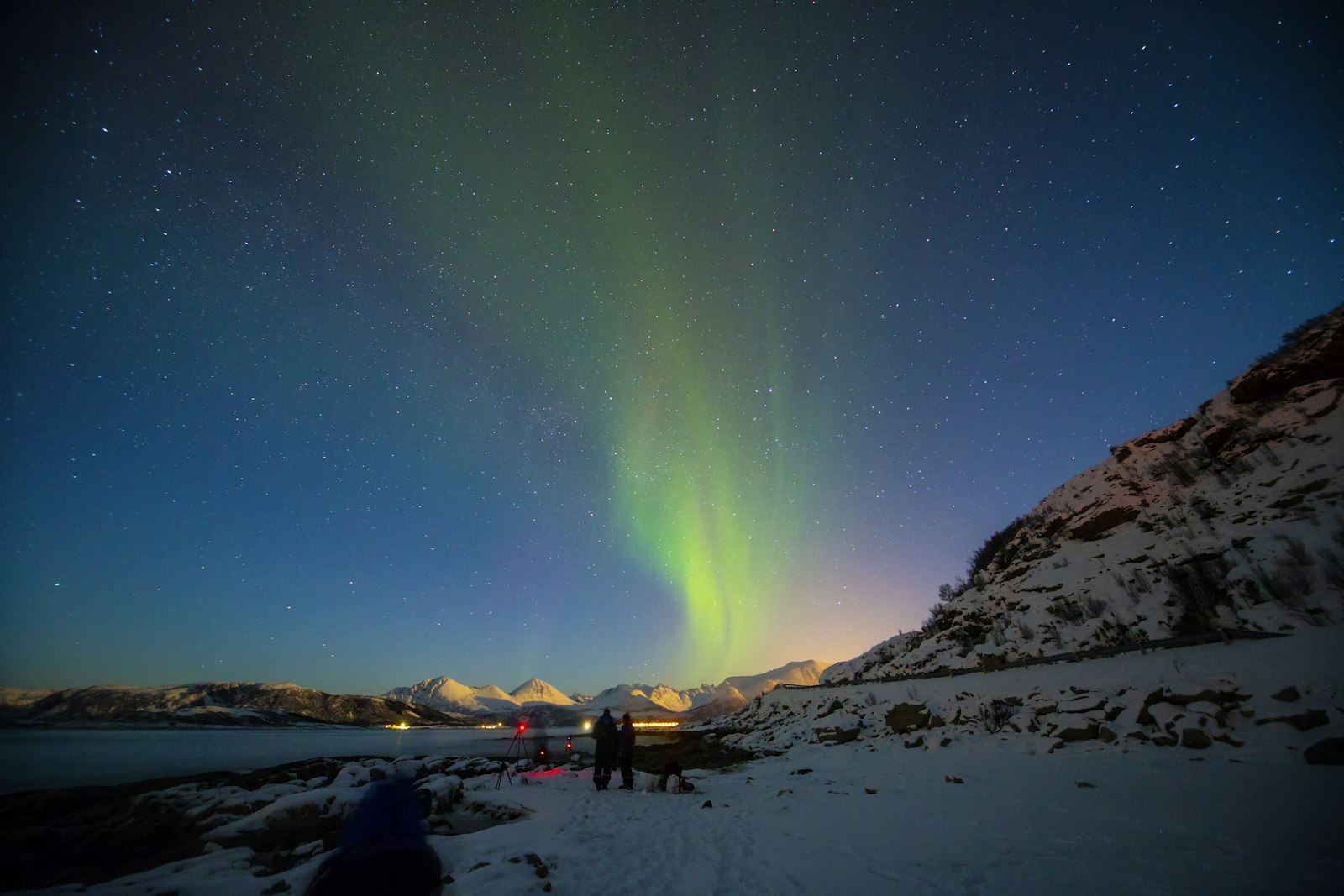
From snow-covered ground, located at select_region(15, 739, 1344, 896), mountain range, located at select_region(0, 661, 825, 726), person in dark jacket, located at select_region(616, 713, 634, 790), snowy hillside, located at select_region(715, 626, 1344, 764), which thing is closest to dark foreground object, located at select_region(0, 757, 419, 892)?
snow-covered ground, located at select_region(15, 739, 1344, 896)

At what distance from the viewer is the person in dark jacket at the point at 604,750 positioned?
45.4ft

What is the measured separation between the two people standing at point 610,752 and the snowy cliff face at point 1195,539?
48.8 feet

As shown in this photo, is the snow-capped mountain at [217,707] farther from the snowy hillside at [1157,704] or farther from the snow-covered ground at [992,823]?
the snowy hillside at [1157,704]

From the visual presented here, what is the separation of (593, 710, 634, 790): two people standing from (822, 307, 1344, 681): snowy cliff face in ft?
48.8

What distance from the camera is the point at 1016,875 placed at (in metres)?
5.04

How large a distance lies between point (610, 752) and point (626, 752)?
0.54 m

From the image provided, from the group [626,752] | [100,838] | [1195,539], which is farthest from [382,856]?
[1195,539]

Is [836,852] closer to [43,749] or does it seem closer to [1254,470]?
[1254,470]

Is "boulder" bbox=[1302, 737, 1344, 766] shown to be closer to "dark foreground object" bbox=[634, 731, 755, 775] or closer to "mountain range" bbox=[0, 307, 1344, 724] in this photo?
"mountain range" bbox=[0, 307, 1344, 724]

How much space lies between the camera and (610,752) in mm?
14273

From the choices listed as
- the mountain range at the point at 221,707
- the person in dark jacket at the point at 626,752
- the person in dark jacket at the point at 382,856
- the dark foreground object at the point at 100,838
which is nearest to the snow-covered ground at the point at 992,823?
the dark foreground object at the point at 100,838

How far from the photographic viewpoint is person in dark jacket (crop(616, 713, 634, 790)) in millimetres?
13914

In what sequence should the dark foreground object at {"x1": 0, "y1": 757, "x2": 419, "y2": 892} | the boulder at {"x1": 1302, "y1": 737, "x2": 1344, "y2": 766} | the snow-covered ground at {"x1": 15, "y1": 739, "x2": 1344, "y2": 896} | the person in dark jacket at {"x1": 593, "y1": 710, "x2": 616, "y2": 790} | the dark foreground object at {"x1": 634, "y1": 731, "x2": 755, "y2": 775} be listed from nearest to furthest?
the snow-covered ground at {"x1": 15, "y1": 739, "x2": 1344, "y2": 896}
the boulder at {"x1": 1302, "y1": 737, "x2": 1344, "y2": 766}
the dark foreground object at {"x1": 0, "y1": 757, "x2": 419, "y2": 892}
the person in dark jacket at {"x1": 593, "y1": 710, "x2": 616, "y2": 790}
the dark foreground object at {"x1": 634, "y1": 731, "x2": 755, "y2": 775}

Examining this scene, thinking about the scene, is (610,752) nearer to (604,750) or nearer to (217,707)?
(604,750)
